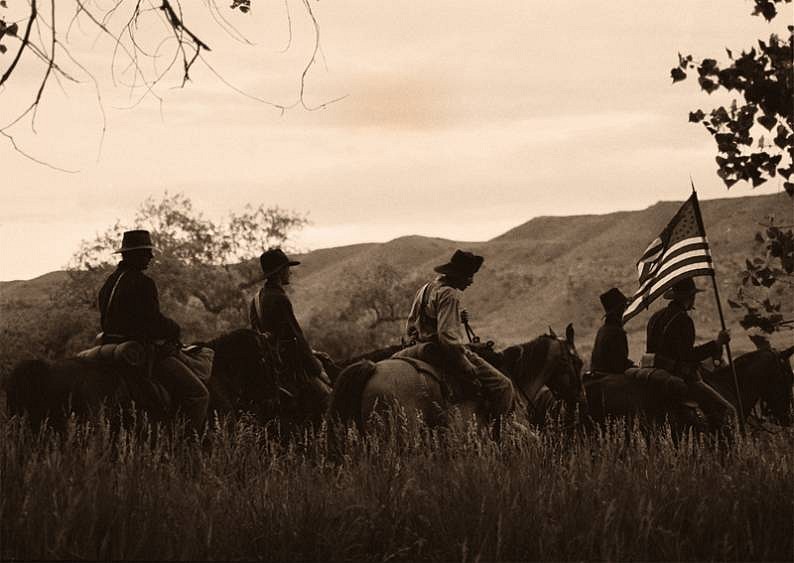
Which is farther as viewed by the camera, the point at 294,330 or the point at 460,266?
the point at 294,330

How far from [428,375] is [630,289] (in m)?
81.4

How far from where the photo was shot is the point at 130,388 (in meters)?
12.0

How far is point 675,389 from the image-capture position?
526 inches

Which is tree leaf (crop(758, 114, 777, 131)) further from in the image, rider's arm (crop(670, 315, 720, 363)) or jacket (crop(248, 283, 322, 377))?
jacket (crop(248, 283, 322, 377))

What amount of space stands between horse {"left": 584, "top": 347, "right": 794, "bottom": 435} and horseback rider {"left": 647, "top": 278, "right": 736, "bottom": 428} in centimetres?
17

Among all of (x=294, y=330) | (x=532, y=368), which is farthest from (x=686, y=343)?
(x=294, y=330)

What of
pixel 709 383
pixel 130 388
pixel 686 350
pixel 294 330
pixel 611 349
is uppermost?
pixel 294 330

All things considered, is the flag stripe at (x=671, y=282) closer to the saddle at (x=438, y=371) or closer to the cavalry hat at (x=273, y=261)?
the saddle at (x=438, y=371)

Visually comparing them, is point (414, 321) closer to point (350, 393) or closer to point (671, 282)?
point (350, 393)

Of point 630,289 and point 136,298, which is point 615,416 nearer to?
point 136,298

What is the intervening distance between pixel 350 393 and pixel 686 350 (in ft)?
12.1

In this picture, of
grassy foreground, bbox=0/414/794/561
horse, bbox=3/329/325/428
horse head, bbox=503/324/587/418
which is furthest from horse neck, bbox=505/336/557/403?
grassy foreground, bbox=0/414/794/561

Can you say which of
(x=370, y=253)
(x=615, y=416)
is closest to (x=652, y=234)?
(x=370, y=253)

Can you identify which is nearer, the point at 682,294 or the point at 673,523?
the point at 673,523
